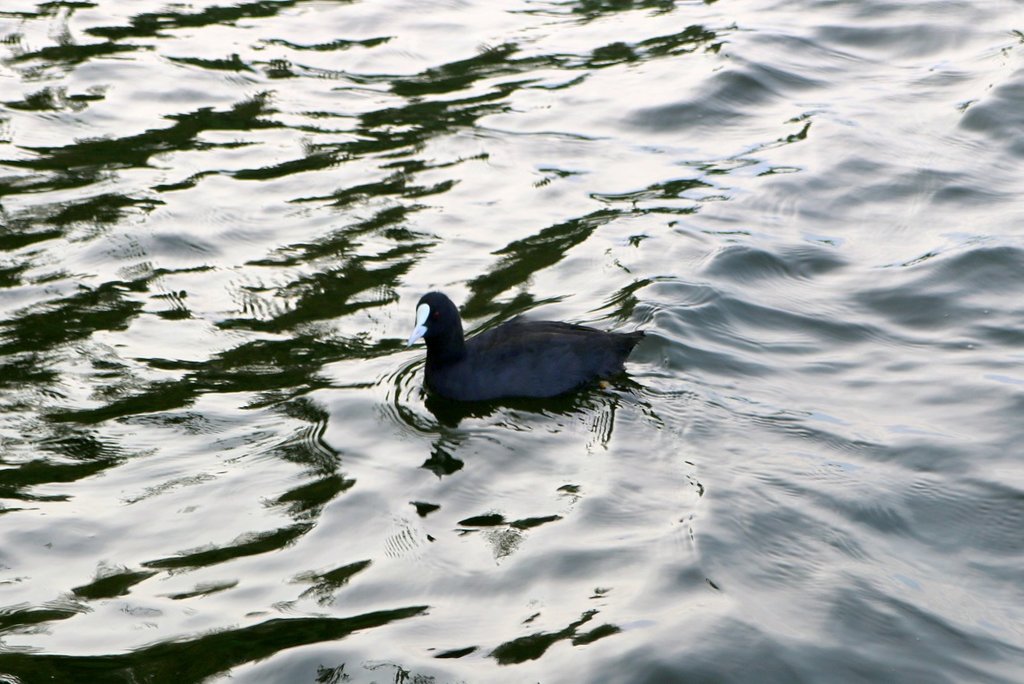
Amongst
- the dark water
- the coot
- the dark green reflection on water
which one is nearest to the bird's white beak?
the coot

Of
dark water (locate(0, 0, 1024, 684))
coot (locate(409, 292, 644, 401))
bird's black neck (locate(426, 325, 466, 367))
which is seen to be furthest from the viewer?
bird's black neck (locate(426, 325, 466, 367))

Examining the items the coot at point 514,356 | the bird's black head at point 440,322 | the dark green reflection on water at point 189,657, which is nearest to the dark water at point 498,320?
the dark green reflection on water at point 189,657

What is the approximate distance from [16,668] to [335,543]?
1.34 meters

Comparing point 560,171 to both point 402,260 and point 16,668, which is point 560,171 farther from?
point 16,668

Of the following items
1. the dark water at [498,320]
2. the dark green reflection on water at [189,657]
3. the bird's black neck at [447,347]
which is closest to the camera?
the dark green reflection on water at [189,657]

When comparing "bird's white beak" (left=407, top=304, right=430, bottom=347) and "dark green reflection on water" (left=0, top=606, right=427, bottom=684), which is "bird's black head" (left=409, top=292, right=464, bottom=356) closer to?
"bird's white beak" (left=407, top=304, right=430, bottom=347)

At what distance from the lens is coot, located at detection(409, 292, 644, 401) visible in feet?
21.8

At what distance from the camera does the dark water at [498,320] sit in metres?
4.88

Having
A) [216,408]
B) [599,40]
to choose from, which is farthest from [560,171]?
[216,408]

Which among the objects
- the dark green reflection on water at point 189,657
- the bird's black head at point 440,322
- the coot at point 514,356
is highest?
the bird's black head at point 440,322

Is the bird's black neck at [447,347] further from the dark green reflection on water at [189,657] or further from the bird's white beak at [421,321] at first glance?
the dark green reflection on water at [189,657]

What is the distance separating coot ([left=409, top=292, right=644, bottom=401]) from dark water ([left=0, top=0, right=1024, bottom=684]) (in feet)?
0.44

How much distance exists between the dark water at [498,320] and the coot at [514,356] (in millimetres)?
136

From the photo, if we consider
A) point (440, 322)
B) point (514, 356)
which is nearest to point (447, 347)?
point (440, 322)
